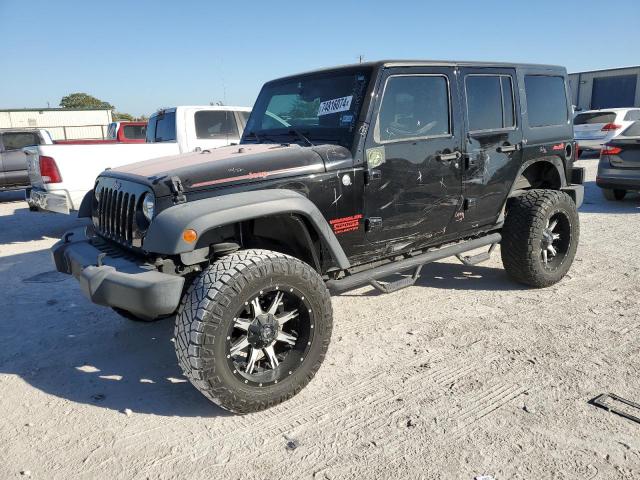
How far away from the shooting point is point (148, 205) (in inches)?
117

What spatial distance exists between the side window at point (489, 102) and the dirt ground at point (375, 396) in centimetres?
156

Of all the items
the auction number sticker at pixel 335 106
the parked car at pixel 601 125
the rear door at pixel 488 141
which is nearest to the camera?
the auction number sticker at pixel 335 106

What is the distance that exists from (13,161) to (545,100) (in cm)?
1127

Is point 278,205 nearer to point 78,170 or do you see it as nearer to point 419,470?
point 419,470

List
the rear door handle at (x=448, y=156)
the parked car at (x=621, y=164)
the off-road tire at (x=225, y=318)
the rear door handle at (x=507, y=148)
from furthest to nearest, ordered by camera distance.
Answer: the parked car at (x=621, y=164)
the rear door handle at (x=507, y=148)
the rear door handle at (x=448, y=156)
the off-road tire at (x=225, y=318)

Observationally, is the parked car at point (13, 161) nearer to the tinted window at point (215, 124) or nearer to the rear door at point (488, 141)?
the tinted window at point (215, 124)

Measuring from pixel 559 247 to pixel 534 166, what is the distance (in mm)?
838

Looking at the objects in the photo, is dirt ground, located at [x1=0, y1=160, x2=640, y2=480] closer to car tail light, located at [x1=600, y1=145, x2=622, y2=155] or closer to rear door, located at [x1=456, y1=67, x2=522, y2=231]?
rear door, located at [x1=456, y1=67, x2=522, y2=231]

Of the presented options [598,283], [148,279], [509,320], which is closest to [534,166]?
[598,283]

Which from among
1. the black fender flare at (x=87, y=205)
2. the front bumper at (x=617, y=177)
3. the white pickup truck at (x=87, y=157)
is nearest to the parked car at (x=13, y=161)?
the white pickup truck at (x=87, y=157)

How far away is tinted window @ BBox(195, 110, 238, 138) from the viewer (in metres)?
8.95

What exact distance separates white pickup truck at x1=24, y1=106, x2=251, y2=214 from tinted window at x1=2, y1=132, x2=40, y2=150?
186 inches

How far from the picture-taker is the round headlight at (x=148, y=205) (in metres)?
2.93

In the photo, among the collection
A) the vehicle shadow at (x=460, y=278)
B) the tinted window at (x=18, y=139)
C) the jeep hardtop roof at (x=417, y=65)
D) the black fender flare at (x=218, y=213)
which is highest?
the jeep hardtop roof at (x=417, y=65)
